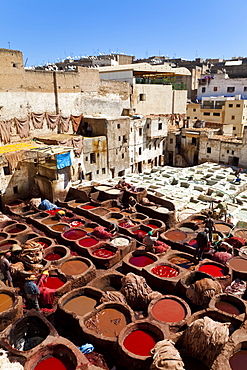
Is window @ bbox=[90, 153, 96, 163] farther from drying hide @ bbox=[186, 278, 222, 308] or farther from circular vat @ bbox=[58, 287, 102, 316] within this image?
drying hide @ bbox=[186, 278, 222, 308]

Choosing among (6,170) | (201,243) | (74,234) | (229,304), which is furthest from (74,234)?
(229,304)

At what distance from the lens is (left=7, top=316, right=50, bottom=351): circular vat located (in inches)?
300

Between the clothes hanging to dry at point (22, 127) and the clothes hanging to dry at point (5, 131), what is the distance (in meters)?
0.68

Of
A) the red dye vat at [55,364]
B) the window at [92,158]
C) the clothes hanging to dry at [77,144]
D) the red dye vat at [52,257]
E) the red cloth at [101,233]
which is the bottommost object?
the red dye vat at [52,257]

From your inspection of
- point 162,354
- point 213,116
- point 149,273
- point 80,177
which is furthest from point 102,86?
point 162,354

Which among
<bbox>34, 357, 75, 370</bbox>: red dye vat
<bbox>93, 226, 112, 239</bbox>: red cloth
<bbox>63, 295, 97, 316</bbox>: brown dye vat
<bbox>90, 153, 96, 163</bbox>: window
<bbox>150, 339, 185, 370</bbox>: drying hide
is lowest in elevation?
<bbox>63, 295, 97, 316</bbox>: brown dye vat

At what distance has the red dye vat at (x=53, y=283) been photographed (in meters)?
9.81

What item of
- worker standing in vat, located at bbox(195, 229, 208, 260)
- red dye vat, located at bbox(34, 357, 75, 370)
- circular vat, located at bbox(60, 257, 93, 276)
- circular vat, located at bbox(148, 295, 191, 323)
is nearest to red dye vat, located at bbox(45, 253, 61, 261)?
circular vat, located at bbox(60, 257, 93, 276)

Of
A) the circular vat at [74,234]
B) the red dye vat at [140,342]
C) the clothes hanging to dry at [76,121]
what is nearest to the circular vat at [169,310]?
the red dye vat at [140,342]

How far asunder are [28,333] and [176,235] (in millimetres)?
7516

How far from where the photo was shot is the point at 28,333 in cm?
793

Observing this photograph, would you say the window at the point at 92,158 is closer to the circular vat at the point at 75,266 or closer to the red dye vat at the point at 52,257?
the red dye vat at the point at 52,257

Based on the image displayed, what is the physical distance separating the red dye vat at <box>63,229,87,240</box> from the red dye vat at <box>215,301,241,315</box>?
6.78m

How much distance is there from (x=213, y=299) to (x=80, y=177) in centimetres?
1531
